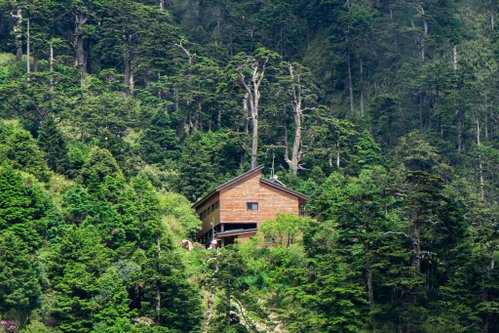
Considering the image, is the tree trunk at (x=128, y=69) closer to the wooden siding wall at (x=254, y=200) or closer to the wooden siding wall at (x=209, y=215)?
the wooden siding wall at (x=209, y=215)

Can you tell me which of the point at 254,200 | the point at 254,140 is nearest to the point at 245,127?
the point at 254,140

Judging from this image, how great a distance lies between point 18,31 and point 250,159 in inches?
847

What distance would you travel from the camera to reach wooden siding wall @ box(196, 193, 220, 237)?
7606 cm

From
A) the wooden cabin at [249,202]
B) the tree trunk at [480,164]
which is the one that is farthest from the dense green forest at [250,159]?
the wooden cabin at [249,202]

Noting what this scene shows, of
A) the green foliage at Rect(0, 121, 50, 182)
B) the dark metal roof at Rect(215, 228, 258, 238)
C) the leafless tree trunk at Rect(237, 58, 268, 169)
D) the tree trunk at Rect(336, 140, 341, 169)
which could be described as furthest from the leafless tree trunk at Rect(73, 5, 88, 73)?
the dark metal roof at Rect(215, 228, 258, 238)

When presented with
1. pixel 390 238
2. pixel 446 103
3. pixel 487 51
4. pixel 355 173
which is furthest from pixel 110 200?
pixel 487 51

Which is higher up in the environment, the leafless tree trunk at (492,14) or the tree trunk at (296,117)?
the leafless tree trunk at (492,14)

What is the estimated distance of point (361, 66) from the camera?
335 ft

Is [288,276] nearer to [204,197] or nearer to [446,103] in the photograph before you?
[204,197]

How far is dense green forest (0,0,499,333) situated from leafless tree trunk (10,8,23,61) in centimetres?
17

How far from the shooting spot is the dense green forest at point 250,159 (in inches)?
2270

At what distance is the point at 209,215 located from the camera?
77.4m

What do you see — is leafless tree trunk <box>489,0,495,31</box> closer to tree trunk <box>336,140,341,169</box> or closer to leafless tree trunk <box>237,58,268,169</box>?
leafless tree trunk <box>237,58,268,169</box>

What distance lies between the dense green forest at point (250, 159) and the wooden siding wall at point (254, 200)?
6.15 feet
